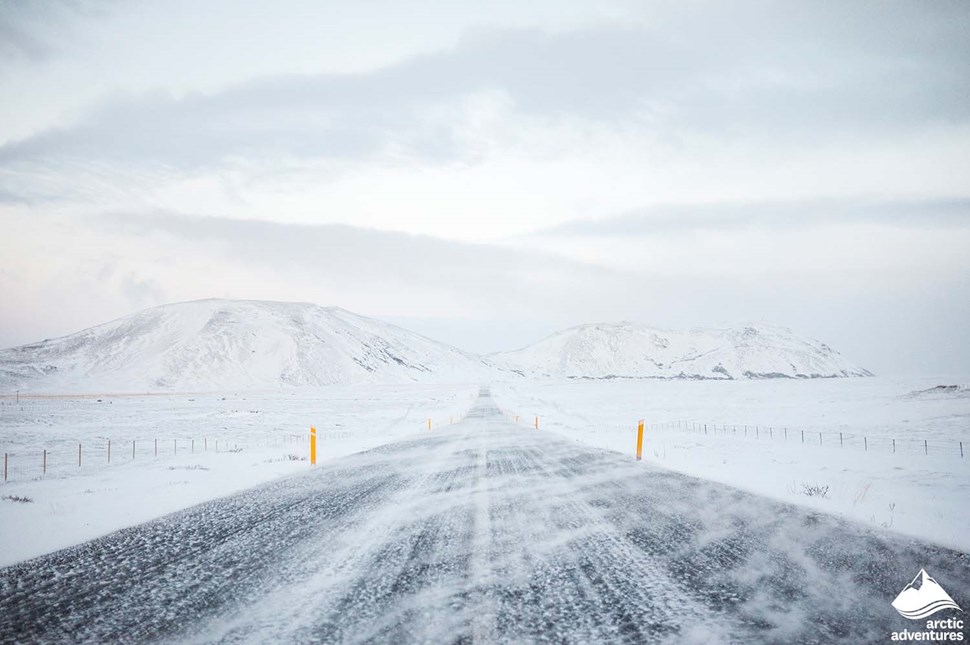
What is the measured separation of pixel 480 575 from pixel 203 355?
521 ft

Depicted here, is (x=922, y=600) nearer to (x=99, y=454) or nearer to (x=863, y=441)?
(x=99, y=454)

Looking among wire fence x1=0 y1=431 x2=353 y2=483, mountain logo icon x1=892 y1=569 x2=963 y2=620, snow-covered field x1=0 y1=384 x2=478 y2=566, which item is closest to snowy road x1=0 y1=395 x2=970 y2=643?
mountain logo icon x1=892 y1=569 x2=963 y2=620

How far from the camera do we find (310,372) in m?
147

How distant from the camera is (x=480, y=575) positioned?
5.07m

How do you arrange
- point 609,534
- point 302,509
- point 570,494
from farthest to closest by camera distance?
point 570,494, point 302,509, point 609,534

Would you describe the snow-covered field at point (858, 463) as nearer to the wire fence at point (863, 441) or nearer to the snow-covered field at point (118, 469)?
the wire fence at point (863, 441)

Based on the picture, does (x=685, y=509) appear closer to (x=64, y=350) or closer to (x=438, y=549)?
(x=438, y=549)

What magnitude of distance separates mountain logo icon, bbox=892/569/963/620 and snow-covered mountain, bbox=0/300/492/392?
135832mm

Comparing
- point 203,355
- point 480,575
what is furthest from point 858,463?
point 203,355

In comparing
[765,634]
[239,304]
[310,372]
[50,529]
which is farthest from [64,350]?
[765,634]

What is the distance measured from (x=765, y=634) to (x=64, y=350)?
193m

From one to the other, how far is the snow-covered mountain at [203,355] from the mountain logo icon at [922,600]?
13583 centimetres

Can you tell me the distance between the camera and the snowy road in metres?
3.92

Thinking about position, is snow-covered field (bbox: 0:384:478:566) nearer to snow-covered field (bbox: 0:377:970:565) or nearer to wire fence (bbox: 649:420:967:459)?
snow-covered field (bbox: 0:377:970:565)
